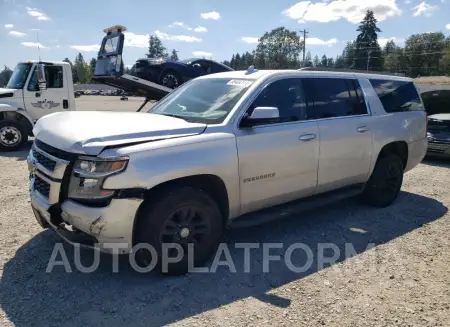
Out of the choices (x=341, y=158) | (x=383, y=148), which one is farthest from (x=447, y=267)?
(x=383, y=148)

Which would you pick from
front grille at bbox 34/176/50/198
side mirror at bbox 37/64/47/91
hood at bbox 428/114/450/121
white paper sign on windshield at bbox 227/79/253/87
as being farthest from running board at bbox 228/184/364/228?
side mirror at bbox 37/64/47/91

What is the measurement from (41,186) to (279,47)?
347 ft

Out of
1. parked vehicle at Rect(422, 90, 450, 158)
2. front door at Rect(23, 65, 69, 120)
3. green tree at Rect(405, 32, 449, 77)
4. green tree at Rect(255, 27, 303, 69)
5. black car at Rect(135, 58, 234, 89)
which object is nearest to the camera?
parked vehicle at Rect(422, 90, 450, 158)

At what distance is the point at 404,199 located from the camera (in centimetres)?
607

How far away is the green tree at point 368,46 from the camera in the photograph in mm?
86938

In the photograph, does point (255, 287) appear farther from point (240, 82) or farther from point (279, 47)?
point (279, 47)

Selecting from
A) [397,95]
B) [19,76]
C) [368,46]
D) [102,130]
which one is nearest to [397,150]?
[397,95]

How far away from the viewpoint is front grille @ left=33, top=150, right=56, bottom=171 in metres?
3.25

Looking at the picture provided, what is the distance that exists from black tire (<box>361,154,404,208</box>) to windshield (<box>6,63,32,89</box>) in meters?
8.81

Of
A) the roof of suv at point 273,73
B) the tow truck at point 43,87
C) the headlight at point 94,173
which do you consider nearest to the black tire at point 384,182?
the roof of suv at point 273,73

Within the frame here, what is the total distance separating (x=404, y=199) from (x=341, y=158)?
209 cm

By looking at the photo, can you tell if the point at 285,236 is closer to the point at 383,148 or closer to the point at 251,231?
the point at 251,231

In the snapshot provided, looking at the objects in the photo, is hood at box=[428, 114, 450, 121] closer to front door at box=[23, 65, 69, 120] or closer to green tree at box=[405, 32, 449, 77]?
front door at box=[23, 65, 69, 120]

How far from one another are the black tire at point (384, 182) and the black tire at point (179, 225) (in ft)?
8.90
